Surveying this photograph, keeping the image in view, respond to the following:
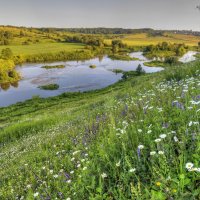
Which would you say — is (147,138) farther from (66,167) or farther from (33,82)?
(33,82)

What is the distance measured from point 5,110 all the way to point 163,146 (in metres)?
41.3

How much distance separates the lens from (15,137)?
16.1 metres

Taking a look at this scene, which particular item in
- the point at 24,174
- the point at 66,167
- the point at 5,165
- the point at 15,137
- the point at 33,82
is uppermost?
the point at 66,167

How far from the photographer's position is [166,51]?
146m

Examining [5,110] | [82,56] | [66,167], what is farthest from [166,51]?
[66,167]

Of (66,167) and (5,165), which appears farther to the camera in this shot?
(5,165)

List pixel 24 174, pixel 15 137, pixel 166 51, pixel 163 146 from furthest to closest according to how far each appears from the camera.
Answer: pixel 166 51 < pixel 15 137 < pixel 24 174 < pixel 163 146

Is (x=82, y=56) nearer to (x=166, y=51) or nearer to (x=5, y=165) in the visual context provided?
(x=166, y=51)

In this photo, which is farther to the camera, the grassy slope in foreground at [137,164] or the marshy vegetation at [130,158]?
the marshy vegetation at [130,158]

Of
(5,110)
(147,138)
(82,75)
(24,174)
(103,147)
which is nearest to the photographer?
(147,138)

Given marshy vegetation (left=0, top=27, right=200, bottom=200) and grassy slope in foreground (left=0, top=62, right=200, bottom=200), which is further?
marshy vegetation (left=0, top=27, right=200, bottom=200)

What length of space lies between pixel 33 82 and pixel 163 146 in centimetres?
7069

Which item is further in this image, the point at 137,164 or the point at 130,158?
the point at 130,158

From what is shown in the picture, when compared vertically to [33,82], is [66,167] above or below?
above
